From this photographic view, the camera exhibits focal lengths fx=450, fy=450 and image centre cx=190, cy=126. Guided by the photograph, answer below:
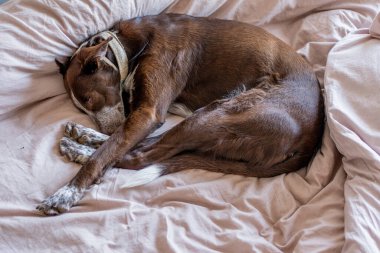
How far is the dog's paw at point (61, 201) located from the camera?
1774 millimetres

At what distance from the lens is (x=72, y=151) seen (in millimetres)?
2049

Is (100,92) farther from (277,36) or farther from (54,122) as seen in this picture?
(277,36)

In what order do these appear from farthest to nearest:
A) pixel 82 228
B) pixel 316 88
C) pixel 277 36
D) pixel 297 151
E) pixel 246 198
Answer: pixel 277 36, pixel 316 88, pixel 297 151, pixel 246 198, pixel 82 228

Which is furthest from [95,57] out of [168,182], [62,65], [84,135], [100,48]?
[168,182]

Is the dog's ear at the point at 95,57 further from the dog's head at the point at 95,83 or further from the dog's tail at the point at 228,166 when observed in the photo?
the dog's tail at the point at 228,166

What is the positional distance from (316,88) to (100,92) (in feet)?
3.52

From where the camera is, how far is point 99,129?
2.25 metres

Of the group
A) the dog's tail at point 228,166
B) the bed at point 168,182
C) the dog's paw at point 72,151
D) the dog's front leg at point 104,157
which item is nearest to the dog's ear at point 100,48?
the bed at point 168,182

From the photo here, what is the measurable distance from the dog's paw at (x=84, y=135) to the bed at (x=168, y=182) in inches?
2.0

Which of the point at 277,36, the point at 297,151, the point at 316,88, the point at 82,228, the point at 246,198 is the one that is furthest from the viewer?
the point at 277,36

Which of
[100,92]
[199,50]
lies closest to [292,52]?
[199,50]

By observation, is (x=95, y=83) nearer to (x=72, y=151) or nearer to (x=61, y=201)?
(x=72, y=151)

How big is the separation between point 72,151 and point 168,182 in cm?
47

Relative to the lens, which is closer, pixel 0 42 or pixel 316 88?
pixel 0 42
